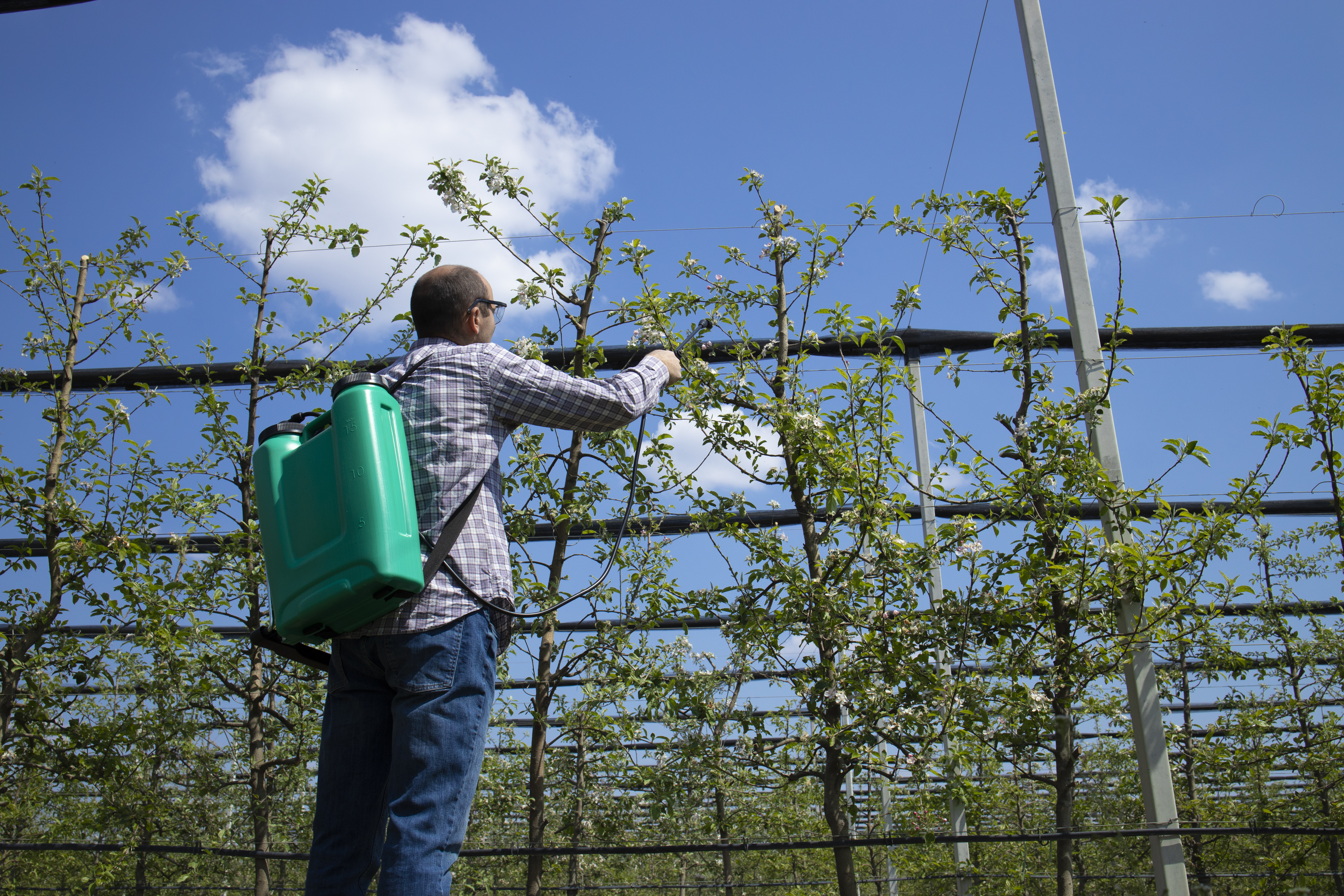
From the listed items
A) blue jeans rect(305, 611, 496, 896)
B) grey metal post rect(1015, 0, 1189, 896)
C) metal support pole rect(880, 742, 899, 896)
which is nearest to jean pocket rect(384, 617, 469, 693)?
blue jeans rect(305, 611, 496, 896)

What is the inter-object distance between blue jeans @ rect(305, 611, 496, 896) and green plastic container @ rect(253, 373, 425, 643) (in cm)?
12

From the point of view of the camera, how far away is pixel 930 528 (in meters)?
5.15

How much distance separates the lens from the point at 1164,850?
9.70 ft

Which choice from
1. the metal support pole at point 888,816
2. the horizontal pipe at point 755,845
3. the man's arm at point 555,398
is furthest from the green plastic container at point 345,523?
the metal support pole at point 888,816

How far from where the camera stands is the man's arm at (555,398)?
1.66 metres

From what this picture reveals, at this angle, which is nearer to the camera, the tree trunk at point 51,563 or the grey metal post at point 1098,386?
the grey metal post at point 1098,386

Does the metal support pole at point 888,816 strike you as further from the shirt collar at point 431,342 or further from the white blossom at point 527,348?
the shirt collar at point 431,342

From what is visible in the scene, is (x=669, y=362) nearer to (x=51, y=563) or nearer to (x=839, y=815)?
(x=839, y=815)

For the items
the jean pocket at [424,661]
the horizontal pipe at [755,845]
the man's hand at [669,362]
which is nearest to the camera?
the jean pocket at [424,661]

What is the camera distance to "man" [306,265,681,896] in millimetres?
1380

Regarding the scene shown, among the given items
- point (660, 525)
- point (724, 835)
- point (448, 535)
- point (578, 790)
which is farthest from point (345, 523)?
point (724, 835)

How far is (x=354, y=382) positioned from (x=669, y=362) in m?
0.73

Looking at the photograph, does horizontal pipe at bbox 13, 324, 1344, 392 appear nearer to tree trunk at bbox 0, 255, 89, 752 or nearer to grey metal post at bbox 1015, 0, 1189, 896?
tree trunk at bbox 0, 255, 89, 752

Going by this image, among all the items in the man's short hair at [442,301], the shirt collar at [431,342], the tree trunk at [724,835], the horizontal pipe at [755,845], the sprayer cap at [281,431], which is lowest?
the tree trunk at [724,835]
